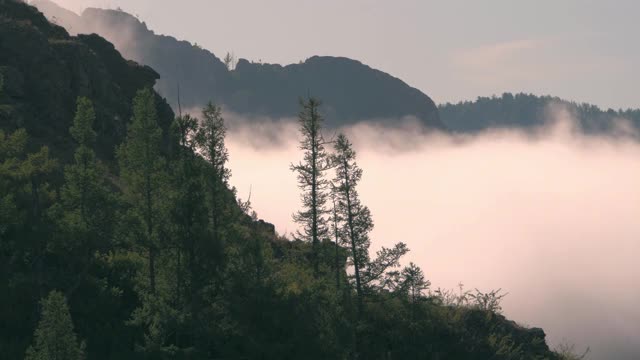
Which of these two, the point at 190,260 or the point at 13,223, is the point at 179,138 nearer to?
the point at 190,260

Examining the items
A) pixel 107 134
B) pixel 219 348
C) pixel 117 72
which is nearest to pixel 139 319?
pixel 219 348

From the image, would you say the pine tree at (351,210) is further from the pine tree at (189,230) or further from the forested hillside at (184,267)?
the pine tree at (189,230)

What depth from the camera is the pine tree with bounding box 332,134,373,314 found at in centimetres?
5416

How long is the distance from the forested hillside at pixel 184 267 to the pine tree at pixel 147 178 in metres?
0.09

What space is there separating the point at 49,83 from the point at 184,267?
34193 millimetres

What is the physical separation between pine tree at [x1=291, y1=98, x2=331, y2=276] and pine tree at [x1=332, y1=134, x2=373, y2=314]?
120 cm

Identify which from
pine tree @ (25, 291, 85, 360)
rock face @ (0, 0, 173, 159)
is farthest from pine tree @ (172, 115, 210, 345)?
rock face @ (0, 0, 173, 159)

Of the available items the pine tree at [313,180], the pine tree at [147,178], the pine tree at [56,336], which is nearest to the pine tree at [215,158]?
the pine tree at [147,178]

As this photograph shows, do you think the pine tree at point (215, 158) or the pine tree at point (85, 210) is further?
the pine tree at point (215, 158)

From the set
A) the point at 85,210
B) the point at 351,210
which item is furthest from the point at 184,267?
the point at 351,210

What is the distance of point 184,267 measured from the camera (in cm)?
4009

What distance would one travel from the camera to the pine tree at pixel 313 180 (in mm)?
53500

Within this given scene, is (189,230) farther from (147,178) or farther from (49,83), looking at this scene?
(49,83)

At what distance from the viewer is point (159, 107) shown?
258ft
